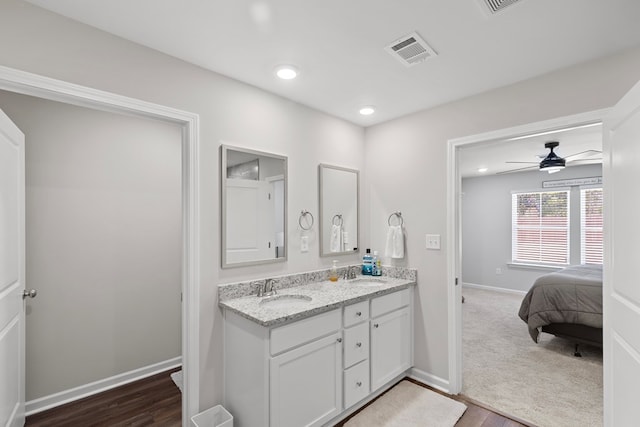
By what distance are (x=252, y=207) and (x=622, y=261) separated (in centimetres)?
207

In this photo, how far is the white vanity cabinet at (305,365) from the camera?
180 cm

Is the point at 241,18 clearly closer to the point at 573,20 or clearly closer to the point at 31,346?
the point at 573,20

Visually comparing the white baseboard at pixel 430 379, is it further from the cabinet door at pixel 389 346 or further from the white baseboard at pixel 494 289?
the white baseboard at pixel 494 289

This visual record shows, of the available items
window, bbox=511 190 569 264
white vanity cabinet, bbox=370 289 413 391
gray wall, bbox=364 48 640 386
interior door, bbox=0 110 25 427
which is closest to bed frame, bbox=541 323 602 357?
gray wall, bbox=364 48 640 386

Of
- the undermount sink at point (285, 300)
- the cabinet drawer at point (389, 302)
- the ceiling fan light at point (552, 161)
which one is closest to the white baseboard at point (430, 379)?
the cabinet drawer at point (389, 302)

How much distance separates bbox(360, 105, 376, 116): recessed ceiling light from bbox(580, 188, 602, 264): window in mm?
4823

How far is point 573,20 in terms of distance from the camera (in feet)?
5.30

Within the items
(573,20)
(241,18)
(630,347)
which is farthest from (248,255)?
(573,20)

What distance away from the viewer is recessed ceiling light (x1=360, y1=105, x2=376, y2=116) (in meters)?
2.81

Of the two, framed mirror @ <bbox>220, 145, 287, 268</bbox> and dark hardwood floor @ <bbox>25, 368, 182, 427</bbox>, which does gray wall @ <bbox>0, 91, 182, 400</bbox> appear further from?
framed mirror @ <bbox>220, 145, 287, 268</bbox>

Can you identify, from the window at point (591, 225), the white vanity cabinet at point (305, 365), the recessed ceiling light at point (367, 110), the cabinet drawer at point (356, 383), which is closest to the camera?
the white vanity cabinet at point (305, 365)

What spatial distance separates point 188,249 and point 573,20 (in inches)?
97.2

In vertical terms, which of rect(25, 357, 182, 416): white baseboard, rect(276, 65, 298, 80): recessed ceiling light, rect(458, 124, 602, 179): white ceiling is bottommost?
rect(25, 357, 182, 416): white baseboard

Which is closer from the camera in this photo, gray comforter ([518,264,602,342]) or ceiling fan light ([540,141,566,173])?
gray comforter ([518,264,602,342])
